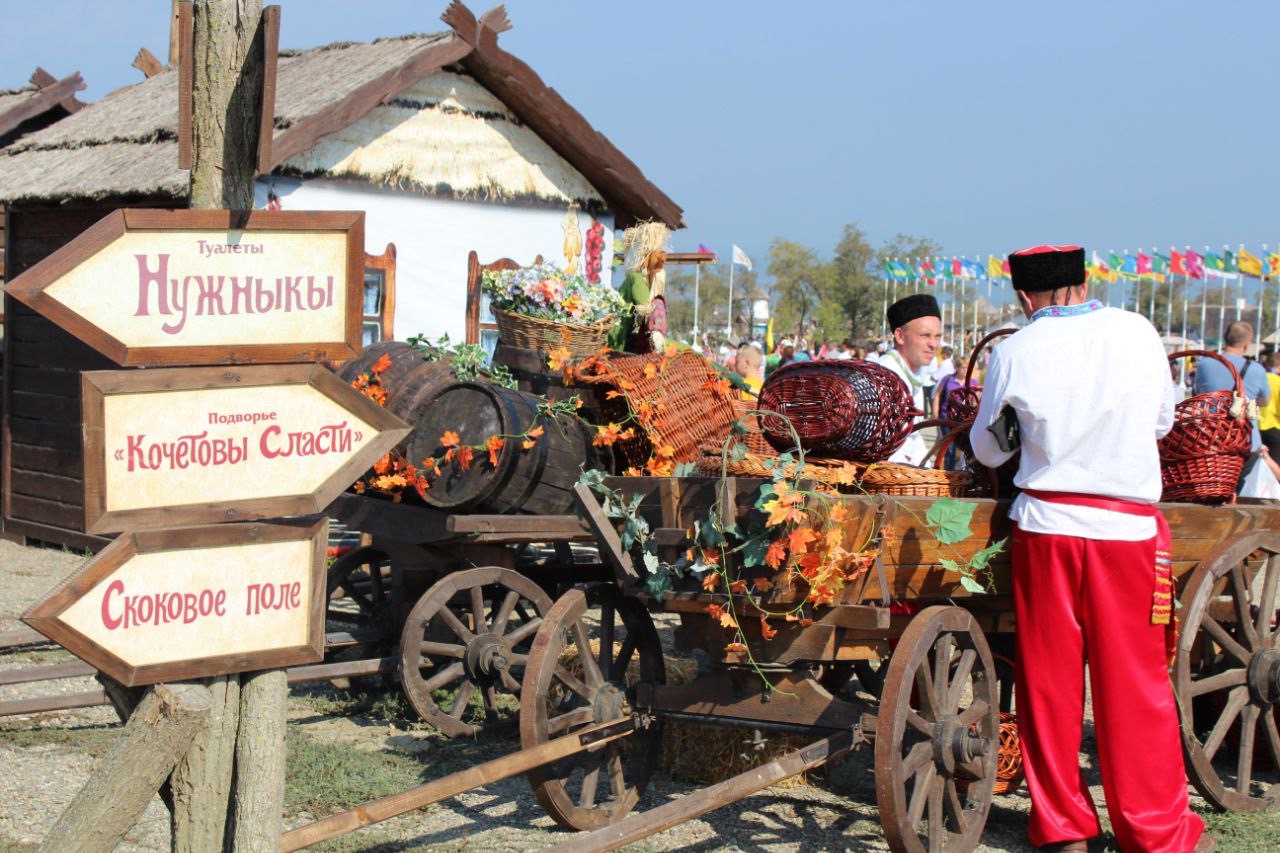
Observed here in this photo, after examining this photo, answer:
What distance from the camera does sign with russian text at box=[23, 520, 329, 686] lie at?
10.4ft

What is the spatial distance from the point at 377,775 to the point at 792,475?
2.32 meters

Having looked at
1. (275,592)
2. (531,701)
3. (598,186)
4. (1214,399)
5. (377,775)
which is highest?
(598,186)

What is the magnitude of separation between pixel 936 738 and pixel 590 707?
1398mm

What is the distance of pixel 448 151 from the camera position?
10984mm

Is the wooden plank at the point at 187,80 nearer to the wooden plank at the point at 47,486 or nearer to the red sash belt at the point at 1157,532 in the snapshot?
the red sash belt at the point at 1157,532

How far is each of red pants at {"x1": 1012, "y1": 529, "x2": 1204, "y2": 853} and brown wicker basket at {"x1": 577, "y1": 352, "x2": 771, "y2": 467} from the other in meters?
1.24

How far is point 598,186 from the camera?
1176cm

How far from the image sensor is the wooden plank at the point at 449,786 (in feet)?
12.3

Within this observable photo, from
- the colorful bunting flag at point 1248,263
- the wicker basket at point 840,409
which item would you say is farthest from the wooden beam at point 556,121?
the colorful bunting flag at point 1248,263

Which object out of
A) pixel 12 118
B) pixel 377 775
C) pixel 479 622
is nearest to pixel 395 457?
pixel 479 622

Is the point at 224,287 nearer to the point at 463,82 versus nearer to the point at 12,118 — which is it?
the point at 463,82

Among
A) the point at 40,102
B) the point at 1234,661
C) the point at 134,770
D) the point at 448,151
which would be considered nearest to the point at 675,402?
the point at 1234,661

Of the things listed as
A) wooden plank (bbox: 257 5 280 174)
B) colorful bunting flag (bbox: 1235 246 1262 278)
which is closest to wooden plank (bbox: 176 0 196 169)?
wooden plank (bbox: 257 5 280 174)

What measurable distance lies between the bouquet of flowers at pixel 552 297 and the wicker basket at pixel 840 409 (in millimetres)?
2096
